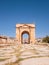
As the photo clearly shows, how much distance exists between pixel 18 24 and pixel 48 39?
41.8 ft

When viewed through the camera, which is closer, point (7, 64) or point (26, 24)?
point (7, 64)

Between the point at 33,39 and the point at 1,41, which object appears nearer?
the point at 1,41

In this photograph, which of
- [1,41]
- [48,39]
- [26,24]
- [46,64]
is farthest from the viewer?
[26,24]

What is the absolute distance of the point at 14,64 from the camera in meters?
3.19

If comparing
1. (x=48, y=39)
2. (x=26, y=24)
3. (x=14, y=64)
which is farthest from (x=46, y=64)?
(x=26, y=24)

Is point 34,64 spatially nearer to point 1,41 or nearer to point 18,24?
point 1,41

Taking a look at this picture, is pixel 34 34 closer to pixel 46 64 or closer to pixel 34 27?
pixel 34 27

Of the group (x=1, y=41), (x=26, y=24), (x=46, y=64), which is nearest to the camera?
(x=46, y=64)

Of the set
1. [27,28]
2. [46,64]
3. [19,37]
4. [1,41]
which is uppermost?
[27,28]

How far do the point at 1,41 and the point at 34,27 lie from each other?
35215 millimetres

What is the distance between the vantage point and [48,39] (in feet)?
128

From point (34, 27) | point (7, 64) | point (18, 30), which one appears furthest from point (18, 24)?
point (7, 64)

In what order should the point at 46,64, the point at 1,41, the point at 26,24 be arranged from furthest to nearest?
the point at 26,24
the point at 1,41
the point at 46,64

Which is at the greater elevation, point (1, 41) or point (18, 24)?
point (18, 24)
